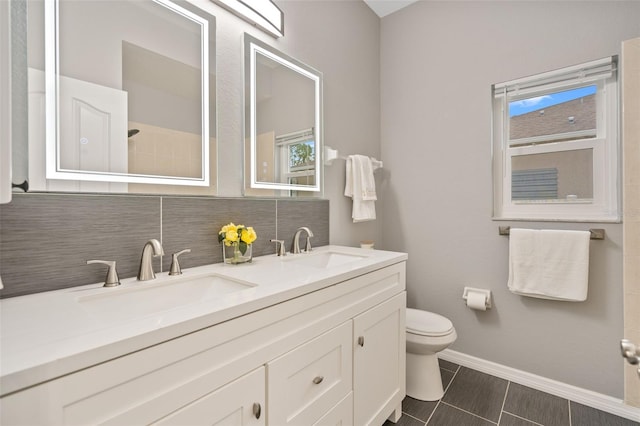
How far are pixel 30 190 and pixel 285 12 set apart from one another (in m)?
1.44

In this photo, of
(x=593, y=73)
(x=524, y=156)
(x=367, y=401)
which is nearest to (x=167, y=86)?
(x=367, y=401)

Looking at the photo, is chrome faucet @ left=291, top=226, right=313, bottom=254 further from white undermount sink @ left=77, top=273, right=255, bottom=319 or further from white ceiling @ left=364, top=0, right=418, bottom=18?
white ceiling @ left=364, top=0, right=418, bottom=18

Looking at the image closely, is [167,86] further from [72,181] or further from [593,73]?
[593,73]

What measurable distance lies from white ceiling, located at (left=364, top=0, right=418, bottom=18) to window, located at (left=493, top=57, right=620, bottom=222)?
1.00 m

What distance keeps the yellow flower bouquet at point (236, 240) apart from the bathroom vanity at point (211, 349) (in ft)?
0.25

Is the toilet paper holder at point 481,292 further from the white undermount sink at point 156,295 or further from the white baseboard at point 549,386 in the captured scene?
the white undermount sink at point 156,295

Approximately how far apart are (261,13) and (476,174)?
1631mm

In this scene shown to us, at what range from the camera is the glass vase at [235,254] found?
124 centimetres

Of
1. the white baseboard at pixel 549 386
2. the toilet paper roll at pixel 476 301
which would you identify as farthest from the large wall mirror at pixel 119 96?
the white baseboard at pixel 549 386

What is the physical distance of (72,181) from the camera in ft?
2.98

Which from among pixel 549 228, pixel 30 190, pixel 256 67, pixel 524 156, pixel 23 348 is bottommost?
pixel 23 348

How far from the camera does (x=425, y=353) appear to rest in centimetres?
165

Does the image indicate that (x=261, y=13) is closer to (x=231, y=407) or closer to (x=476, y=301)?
(x=231, y=407)

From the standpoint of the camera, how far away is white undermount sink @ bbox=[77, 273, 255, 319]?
2.71ft
